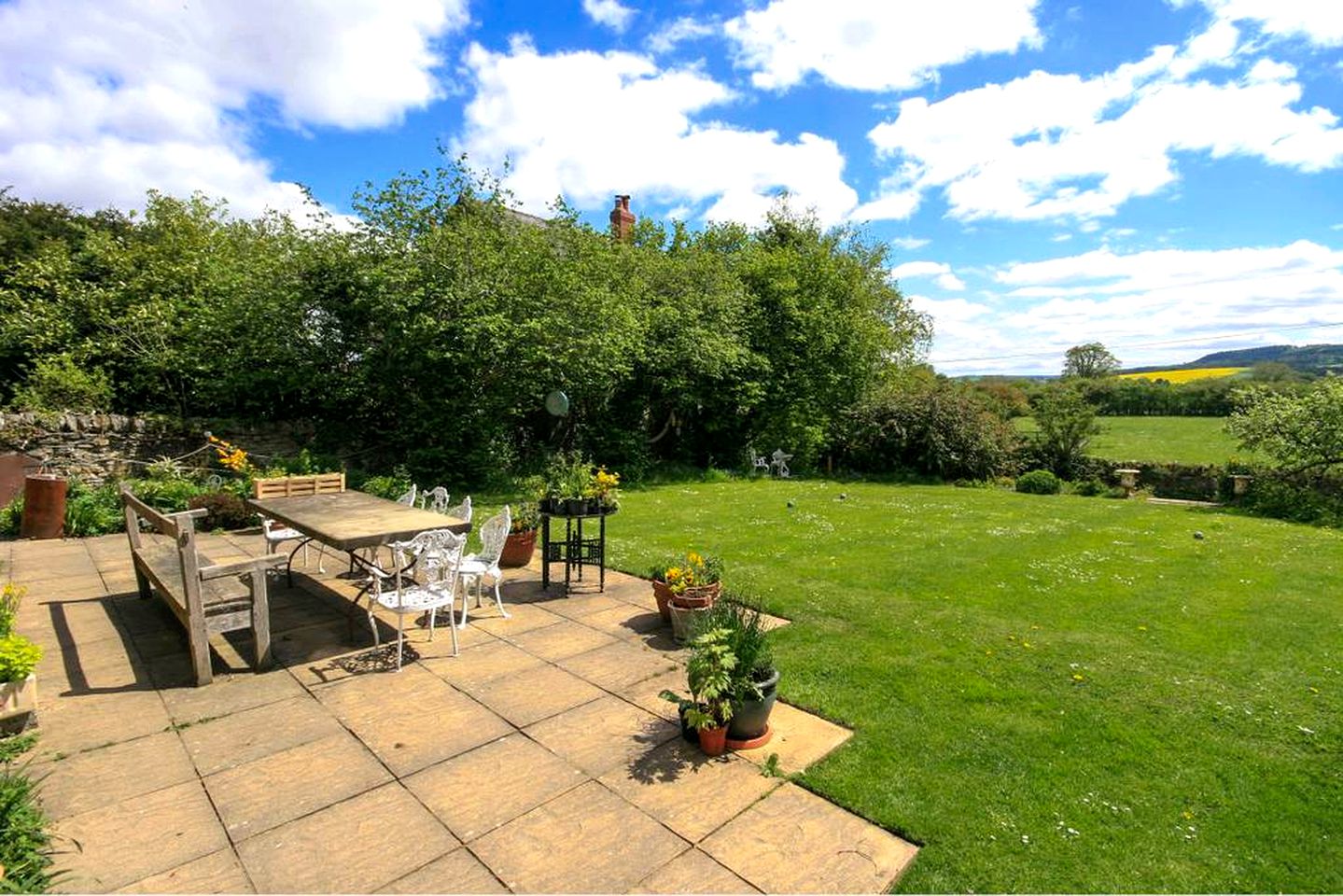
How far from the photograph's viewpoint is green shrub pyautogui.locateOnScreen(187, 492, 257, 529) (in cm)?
933

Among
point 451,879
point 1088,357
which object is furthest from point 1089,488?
point 1088,357

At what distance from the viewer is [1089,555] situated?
28.8ft

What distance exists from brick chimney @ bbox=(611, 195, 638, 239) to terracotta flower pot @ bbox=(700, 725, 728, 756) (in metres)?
20.4

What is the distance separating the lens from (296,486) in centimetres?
757

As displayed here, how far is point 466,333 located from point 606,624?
27.9 ft

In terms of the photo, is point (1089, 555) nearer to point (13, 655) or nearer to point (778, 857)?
point (778, 857)

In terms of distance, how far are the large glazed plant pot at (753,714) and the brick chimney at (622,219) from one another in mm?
20233

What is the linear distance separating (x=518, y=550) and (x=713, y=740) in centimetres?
461

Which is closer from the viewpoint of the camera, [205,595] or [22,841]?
[22,841]

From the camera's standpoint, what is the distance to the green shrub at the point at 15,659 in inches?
137

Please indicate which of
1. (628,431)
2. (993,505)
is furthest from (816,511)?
(628,431)

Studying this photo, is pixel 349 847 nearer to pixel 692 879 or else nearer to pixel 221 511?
pixel 692 879

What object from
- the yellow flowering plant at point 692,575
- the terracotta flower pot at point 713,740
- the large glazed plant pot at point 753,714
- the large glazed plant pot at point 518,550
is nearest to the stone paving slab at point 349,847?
the terracotta flower pot at point 713,740

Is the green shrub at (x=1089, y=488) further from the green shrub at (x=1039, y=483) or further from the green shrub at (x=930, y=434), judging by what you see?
the green shrub at (x=930, y=434)
